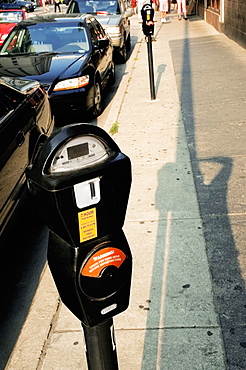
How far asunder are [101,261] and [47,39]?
25.4 ft

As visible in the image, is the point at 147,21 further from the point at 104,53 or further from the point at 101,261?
the point at 101,261

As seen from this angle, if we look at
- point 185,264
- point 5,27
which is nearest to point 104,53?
point 185,264

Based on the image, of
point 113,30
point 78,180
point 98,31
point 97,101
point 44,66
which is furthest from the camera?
point 113,30

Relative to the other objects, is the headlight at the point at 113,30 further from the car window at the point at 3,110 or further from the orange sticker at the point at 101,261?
the orange sticker at the point at 101,261

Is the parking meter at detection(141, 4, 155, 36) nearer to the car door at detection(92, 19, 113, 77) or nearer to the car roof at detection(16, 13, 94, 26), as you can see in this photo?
the car door at detection(92, 19, 113, 77)

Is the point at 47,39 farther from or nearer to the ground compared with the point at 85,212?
nearer to the ground

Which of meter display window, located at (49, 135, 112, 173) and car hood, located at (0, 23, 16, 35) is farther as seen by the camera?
car hood, located at (0, 23, 16, 35)

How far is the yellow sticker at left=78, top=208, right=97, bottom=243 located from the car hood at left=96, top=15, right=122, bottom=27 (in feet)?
41.0

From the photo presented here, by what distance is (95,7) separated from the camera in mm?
14914

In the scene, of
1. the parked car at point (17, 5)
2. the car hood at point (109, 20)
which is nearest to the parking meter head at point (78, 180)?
the car hood at point (109, 20)

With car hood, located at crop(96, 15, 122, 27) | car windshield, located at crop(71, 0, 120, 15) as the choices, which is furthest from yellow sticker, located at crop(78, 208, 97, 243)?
car windshield, located at crop(71, 0, 120, 15)

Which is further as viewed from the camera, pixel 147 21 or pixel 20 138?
pixel 147 21

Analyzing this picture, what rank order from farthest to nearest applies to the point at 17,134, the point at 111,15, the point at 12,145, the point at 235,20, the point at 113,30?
the point at 111,15, the point at 235,20, the point at 113,30, the point at 17,134, the point at 12,145

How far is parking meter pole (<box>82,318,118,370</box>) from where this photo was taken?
169cm
